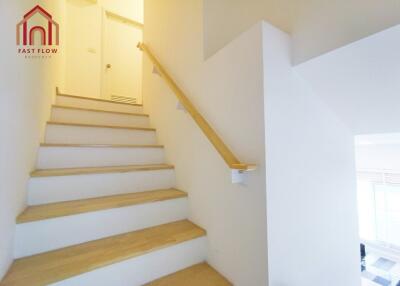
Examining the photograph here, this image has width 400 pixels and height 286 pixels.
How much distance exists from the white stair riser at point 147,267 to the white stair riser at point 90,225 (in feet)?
0.96

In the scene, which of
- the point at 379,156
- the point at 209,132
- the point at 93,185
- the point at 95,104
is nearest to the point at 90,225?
the point at 93,185

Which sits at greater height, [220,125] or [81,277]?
[220,125]

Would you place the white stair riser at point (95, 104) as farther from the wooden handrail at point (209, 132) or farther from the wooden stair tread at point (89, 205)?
the wooden stair tread at point (89, 205)

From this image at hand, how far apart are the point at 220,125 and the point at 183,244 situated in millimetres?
827

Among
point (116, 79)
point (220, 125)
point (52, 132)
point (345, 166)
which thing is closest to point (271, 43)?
point (220, 125)

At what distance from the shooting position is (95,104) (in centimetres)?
252

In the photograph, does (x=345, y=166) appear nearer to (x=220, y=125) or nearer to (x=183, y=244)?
(x=220, y=125)

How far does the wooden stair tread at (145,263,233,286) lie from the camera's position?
3.78ft

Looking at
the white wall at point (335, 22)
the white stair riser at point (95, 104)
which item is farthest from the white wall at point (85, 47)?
the white wall at point (335, 22)

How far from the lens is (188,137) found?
1.66 m

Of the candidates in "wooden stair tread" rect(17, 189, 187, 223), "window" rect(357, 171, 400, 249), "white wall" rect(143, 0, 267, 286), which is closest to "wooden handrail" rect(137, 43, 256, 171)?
"white wall" rect(143, 0, 267, 286)

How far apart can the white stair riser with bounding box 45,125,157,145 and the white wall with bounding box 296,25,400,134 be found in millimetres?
1701

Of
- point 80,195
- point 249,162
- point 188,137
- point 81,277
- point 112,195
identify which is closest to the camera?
point 81,277

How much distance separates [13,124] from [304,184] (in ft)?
5.46
